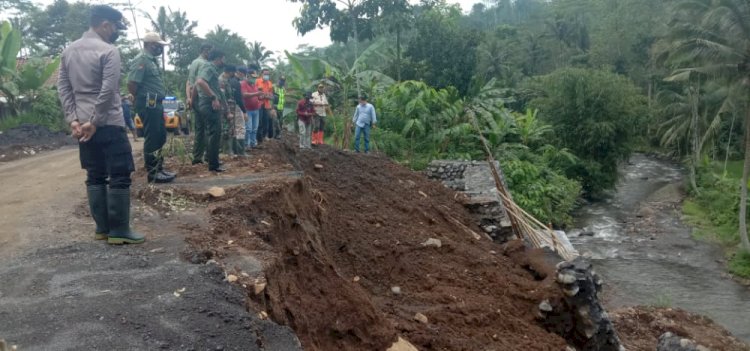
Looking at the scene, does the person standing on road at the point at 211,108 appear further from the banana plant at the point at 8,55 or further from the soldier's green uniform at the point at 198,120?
the banana plant at the point at 8,55

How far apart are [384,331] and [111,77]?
313 centimetres

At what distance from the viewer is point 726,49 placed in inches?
846

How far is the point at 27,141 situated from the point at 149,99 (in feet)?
30.3

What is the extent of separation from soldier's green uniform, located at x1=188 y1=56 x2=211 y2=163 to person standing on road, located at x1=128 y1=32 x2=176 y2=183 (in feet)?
4.15

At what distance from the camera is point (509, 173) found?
64.2ft

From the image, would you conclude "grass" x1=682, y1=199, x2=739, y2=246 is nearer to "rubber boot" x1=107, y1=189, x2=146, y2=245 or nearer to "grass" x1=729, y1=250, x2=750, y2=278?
"grass" x1=729, y1=250, x2=750, y2=278

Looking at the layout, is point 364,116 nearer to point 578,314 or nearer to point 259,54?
point 578,314

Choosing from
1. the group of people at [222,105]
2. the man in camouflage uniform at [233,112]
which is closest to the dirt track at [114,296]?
the group of people at [222,105]

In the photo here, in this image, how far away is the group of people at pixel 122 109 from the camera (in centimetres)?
490

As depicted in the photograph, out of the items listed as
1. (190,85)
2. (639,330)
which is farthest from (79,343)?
(639,330)

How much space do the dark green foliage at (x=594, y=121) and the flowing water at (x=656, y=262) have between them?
164cm

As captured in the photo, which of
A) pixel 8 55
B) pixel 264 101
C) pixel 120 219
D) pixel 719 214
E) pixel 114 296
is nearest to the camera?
pixel 114 296

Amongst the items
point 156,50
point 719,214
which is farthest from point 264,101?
point 719,214

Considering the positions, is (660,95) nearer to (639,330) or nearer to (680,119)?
(680,119)
